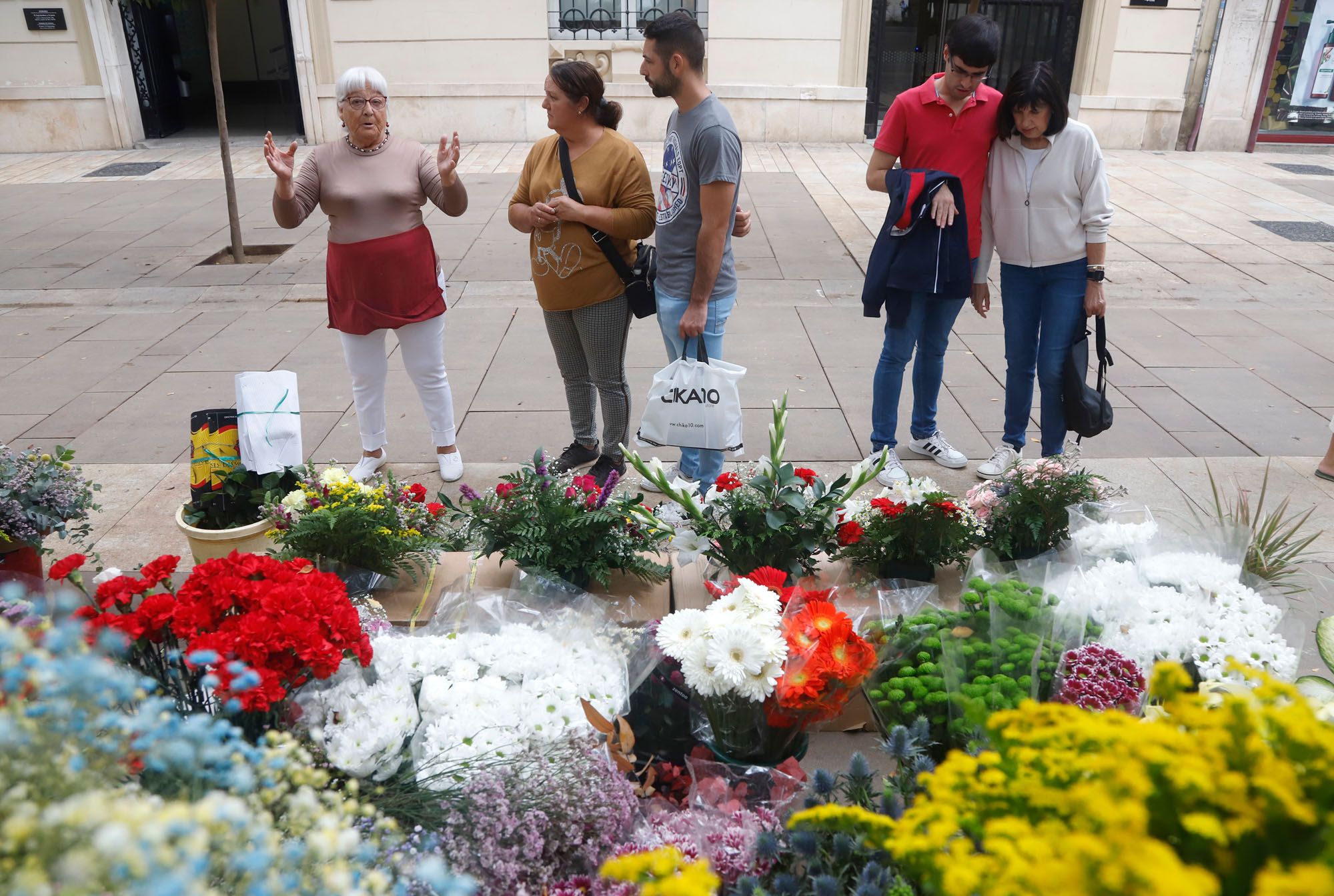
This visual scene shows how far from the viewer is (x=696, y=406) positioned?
3.61 meters

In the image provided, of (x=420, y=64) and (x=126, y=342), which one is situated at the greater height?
(x=420, y=64)

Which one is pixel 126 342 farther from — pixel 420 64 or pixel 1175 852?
pixel 420 64

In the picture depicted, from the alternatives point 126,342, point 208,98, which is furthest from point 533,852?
point 208,98

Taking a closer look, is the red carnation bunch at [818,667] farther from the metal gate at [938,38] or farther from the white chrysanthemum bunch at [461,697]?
the metal gate at [938,38]

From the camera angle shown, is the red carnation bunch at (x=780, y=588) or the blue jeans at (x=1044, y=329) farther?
the blue jeans at (x=1044, y=329)

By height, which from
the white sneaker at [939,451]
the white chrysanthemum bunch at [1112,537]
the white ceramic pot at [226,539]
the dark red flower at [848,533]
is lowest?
the white sneaker at [939,451]

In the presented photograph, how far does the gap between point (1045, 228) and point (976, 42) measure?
780mm

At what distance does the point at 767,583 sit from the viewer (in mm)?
2258

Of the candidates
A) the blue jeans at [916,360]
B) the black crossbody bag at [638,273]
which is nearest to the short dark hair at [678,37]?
the black crossbody bag at [638,273]

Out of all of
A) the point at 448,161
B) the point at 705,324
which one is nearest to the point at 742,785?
the point at 705,324

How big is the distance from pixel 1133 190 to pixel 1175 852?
11992 millimetres

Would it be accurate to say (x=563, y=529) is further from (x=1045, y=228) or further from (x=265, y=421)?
(x=1045, y=228)

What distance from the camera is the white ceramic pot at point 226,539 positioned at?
2.98m

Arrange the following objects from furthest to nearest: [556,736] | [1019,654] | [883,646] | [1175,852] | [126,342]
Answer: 1. [126,342]
2. [883,646]
3. [1019,654]
4. [556,736]
5. [1175,852]
